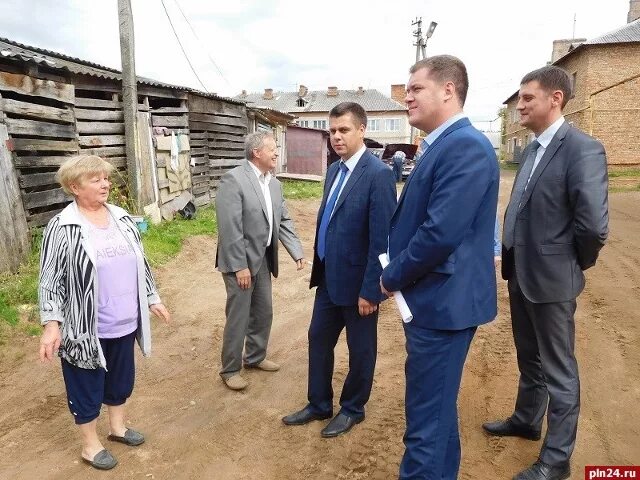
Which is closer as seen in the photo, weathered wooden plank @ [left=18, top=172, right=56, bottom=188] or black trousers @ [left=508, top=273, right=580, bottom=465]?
black trousers @ [left=508, top=273, right=580, bottom=465]

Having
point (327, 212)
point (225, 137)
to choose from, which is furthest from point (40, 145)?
point (225, 137)

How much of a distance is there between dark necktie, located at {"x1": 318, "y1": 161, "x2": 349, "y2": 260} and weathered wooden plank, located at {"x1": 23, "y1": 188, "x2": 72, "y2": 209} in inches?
195

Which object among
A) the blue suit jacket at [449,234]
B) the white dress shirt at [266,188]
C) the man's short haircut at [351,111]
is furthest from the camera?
the white dress shirt at [266,188]

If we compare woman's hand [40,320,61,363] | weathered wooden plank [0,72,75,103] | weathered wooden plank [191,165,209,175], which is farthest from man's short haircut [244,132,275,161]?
weathered wooden plank [191,165,209,175]

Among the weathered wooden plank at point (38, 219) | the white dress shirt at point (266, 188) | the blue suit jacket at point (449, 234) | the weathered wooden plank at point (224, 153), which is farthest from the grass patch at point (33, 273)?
the blue suit jacket at point (449, 234)

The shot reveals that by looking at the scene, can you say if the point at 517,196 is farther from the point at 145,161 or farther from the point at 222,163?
the point at 222,163

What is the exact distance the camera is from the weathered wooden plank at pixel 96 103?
7699mm

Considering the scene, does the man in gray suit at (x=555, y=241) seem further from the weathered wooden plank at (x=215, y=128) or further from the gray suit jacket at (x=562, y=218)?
the weathered wooden plank at (x=215, y=128)

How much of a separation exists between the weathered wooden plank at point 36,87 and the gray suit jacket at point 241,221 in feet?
13.9

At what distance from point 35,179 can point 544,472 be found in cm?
664

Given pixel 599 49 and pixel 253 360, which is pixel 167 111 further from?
pixel 599 49

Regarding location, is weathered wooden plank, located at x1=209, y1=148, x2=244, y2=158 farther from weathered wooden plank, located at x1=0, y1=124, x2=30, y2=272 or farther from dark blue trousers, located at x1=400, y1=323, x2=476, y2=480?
dark blue trousers, located at x1=400, y1=323, x2=476, y2=480

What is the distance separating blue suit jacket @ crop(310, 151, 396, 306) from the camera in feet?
8.69

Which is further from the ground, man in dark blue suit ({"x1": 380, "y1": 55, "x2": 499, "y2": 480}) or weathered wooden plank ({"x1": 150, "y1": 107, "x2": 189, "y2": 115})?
weathered wooden plank ({"x1": 150, "y1": 107, "x2": 189, "y2": 115})
